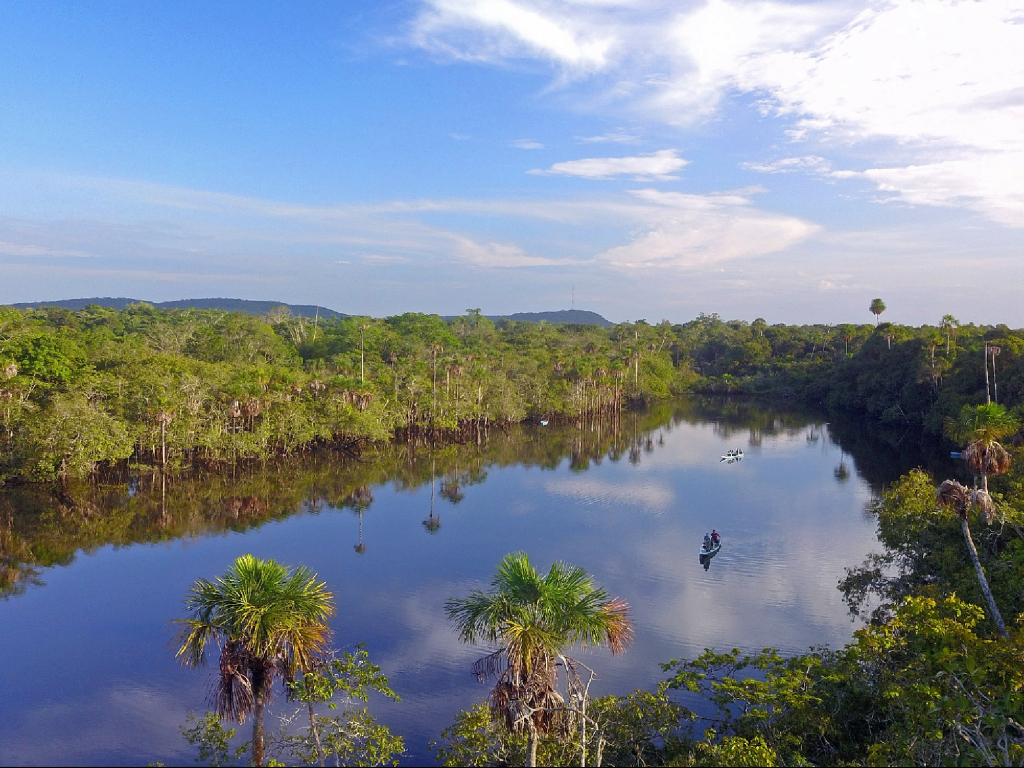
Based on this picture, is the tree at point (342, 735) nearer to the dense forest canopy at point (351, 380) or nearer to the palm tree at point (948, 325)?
the dense forest canopy at point (351, 380)

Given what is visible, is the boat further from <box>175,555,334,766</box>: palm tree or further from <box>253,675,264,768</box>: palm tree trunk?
<box>253,675,264,768</box>: palm tree trunk

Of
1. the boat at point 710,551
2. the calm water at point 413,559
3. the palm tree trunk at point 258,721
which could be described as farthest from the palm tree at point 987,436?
the palm tree trunk at point 258,721

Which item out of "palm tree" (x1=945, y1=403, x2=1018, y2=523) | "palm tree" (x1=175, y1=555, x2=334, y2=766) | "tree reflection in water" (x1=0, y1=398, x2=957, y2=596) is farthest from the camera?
"tree reflection in water" (x1=0, y1=398, x2=957, y2=596)

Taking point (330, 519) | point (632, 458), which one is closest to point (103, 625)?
point (330, 519)

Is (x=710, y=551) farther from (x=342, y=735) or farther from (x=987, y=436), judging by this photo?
(x=342, y=735)

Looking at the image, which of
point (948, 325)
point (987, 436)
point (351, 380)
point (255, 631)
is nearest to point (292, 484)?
point (351, 380)

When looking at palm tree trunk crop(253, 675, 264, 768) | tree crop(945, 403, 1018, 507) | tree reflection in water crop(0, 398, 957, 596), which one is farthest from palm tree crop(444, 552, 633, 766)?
tree reflection in water crop(0, 398, 957, 596)

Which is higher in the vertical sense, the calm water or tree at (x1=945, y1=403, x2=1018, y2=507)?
tree at (x1=945, y1=403, x2=1018, y2=507)
